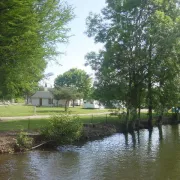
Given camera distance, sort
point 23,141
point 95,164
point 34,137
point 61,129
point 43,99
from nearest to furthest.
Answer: point 95,164, point 23,141, point 61,129, point 34,137, point 43,99

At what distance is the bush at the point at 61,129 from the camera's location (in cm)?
1964

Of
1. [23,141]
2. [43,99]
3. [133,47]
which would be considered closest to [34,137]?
[23,141]

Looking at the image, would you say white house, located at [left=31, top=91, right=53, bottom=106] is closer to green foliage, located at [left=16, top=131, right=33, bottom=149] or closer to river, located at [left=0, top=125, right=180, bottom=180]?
river, located at [left=0, top=125, right=180, bottom=180]

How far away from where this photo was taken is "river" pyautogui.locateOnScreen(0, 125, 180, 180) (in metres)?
13.2

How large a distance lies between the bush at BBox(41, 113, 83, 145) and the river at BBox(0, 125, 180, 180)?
84 centimetres

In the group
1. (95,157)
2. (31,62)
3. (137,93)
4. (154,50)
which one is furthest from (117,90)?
(31,62)

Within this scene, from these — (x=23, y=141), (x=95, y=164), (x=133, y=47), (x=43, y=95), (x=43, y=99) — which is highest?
(x=133, y=47)

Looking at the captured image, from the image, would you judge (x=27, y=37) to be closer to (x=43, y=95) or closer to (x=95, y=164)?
(x=95, y=164)

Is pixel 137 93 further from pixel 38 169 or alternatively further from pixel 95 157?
pixel 38 169

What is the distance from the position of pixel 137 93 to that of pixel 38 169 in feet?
76.0

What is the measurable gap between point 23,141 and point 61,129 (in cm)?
284

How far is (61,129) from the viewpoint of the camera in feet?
64.4

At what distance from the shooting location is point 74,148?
66.5 ft

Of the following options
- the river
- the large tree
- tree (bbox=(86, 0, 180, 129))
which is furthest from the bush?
tree (bbox=(86, 0, 180, 129))
